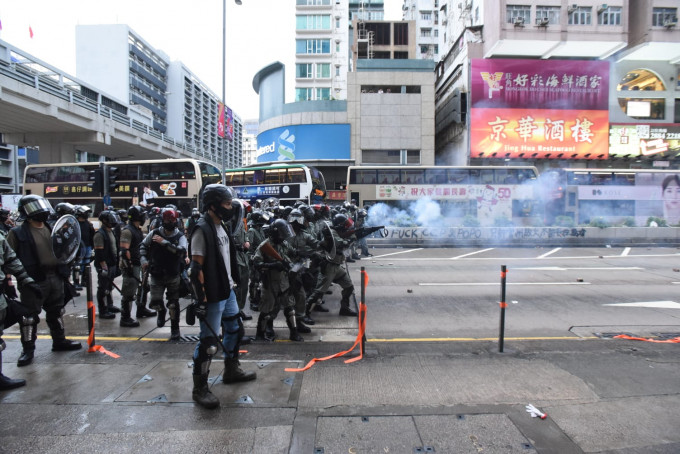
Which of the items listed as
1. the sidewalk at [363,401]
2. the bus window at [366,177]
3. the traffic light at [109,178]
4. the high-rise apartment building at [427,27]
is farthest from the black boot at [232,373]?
the high-rise apartment building at [427,27]

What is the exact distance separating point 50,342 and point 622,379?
22.4ft

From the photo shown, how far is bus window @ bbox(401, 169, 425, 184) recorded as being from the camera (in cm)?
2284

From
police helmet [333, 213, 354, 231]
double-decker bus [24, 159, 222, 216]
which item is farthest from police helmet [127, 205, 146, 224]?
double-decker bus [24, 159, 222, 216]

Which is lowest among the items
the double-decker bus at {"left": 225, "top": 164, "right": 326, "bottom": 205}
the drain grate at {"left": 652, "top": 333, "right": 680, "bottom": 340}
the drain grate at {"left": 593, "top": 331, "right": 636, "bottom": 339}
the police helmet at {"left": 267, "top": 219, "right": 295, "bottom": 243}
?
the drain grate at {"left": 652, "top": 333, "right": 680, "bottom": 340}

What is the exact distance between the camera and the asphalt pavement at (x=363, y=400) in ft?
9.45

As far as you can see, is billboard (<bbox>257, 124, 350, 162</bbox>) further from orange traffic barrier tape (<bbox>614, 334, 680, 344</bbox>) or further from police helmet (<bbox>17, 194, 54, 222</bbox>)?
police helmet (<bbox>17, 194, 54, 222</bbox>)

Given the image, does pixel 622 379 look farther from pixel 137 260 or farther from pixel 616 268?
pixel 616 268

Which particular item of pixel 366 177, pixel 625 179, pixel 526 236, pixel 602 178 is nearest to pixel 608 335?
pixel 526 236

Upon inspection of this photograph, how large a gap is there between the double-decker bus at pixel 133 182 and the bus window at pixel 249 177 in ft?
7.18

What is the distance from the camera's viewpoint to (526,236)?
56.7ft

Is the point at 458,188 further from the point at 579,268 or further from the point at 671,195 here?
the point at 671,195

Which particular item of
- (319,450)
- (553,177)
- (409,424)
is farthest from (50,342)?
(553,177)

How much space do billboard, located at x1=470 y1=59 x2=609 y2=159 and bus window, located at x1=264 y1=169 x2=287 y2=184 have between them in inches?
771

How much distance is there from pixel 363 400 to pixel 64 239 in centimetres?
398
